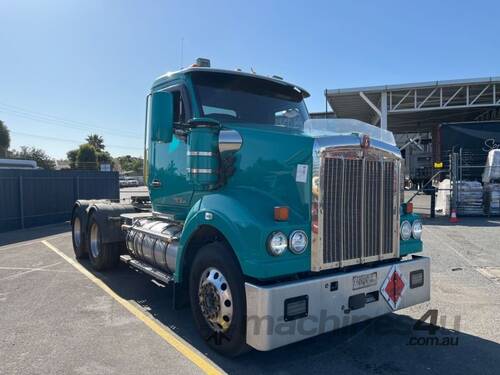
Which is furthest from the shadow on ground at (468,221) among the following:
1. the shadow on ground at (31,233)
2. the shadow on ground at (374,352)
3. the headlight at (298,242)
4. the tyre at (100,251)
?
the shadow on ground at (31,233)

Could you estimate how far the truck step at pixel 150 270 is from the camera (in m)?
4.95

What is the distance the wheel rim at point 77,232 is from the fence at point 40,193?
6102mm

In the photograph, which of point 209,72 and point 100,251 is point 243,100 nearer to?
point 209,72

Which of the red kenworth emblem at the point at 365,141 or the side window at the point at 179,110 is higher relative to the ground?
the side window at the point at 179,110

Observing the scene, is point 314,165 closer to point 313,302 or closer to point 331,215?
point 331,215

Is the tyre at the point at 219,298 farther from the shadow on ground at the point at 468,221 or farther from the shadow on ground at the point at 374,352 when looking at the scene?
the shadow on ground at the point at 468,221

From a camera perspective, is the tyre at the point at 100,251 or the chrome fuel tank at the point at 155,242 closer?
the chrome fuel tank at the point at 155,242

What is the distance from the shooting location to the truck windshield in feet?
16.2

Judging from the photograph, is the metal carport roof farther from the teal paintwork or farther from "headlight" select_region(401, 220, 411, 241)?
the teal paintwork

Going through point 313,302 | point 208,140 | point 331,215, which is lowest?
point 313,302

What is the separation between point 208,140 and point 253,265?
5.14 feet

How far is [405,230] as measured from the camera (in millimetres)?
4527

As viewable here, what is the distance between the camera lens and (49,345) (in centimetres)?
423

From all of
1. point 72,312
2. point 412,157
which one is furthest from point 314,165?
point 412,157
